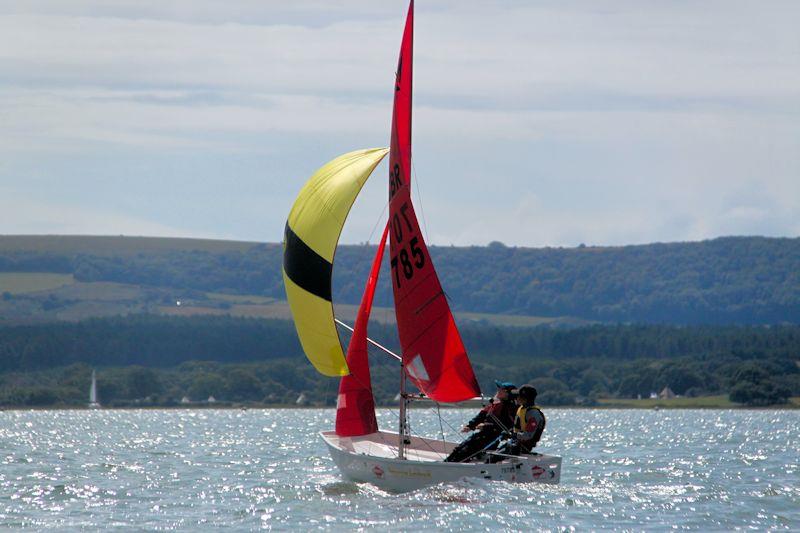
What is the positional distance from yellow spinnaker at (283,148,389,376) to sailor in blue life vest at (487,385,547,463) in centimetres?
417

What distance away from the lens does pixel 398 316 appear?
105ft

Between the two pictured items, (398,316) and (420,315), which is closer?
(420,315)

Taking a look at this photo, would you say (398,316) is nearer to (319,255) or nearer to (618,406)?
(319,255)

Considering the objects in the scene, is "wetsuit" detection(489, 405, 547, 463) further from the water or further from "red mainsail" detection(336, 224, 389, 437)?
"red mainsail" detection(336, 224, 389, 437)

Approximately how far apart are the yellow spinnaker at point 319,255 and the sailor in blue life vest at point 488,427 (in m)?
3.37

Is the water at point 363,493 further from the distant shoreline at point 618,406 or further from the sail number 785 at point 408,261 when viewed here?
the distant shoreline at point 618,406

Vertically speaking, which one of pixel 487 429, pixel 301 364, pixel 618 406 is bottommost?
pixel 618 406

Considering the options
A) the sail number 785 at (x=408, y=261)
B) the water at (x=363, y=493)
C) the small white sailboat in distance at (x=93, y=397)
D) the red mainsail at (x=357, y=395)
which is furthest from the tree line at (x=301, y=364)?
the sail number 785 at (x=408, y=261)

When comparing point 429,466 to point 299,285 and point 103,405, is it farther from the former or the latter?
point 103,405

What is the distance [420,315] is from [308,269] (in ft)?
9.29

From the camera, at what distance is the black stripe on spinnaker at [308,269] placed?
1289 inches

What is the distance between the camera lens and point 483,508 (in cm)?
2845

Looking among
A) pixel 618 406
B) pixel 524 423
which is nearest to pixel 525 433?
pixel 524 423

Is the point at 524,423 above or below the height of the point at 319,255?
below
